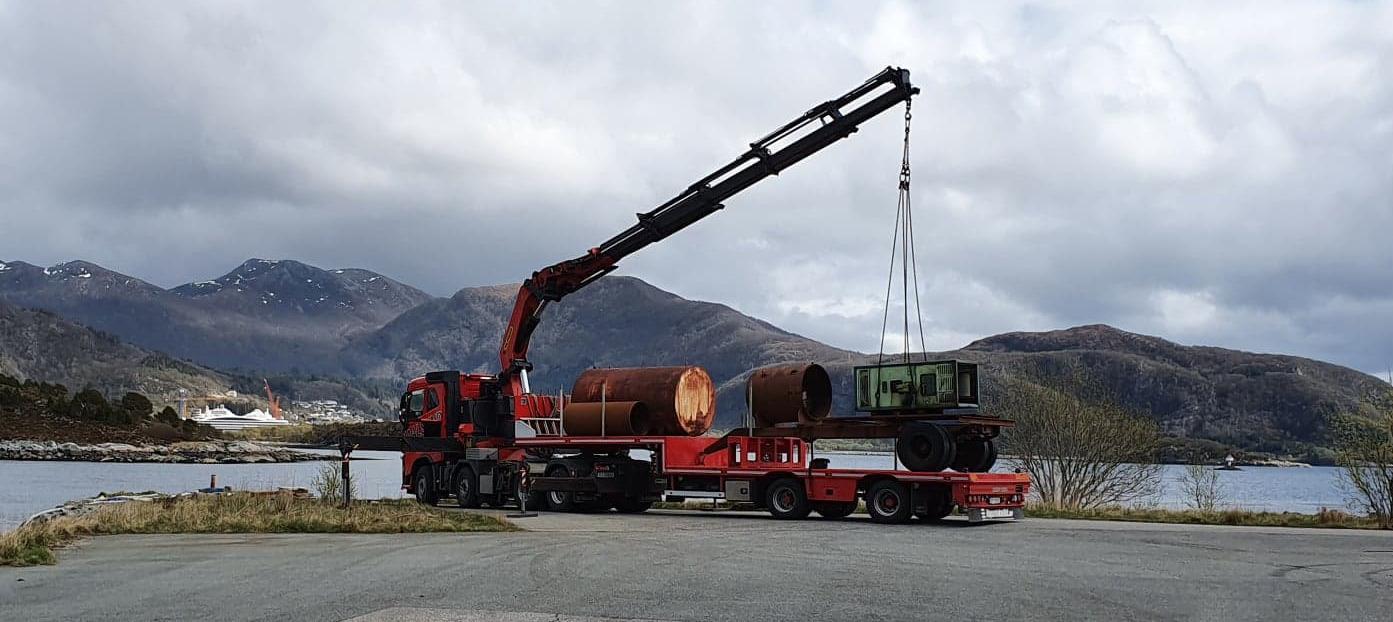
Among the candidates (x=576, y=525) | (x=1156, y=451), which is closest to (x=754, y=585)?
(x=576, y=525)

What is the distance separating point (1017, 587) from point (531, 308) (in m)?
22.4

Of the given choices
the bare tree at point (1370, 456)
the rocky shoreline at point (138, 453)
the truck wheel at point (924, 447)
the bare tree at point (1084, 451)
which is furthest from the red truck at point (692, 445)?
the rocky shoreline at point (138, 453)

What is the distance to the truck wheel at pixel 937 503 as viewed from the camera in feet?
82.7

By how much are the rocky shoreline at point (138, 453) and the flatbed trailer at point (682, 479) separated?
266ft

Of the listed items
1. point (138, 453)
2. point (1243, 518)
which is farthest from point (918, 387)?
point (138, 453)

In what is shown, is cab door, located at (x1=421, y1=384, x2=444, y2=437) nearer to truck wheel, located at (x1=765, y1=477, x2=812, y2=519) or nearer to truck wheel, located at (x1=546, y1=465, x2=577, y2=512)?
truck wheel, located at (x1=546, y1=465, x2=577, y2=512)

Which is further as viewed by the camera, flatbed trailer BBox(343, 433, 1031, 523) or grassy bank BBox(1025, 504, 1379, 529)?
grassy bank BBox(1025, 504, 1379, 529)

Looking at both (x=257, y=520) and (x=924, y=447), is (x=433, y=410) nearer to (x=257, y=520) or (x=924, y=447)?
(x=257, y=520)

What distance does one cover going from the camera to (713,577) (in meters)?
14.9

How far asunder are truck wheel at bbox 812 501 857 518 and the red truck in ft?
0.14

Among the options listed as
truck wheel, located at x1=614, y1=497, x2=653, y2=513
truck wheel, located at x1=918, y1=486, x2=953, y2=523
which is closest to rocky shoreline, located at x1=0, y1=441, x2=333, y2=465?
truck wheel, located at x1=614, y1=497, x2=653, y2=513

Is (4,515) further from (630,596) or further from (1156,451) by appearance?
(1156,451)

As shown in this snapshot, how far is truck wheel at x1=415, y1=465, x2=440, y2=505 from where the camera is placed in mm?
33938

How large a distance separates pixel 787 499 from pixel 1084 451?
23681mm
